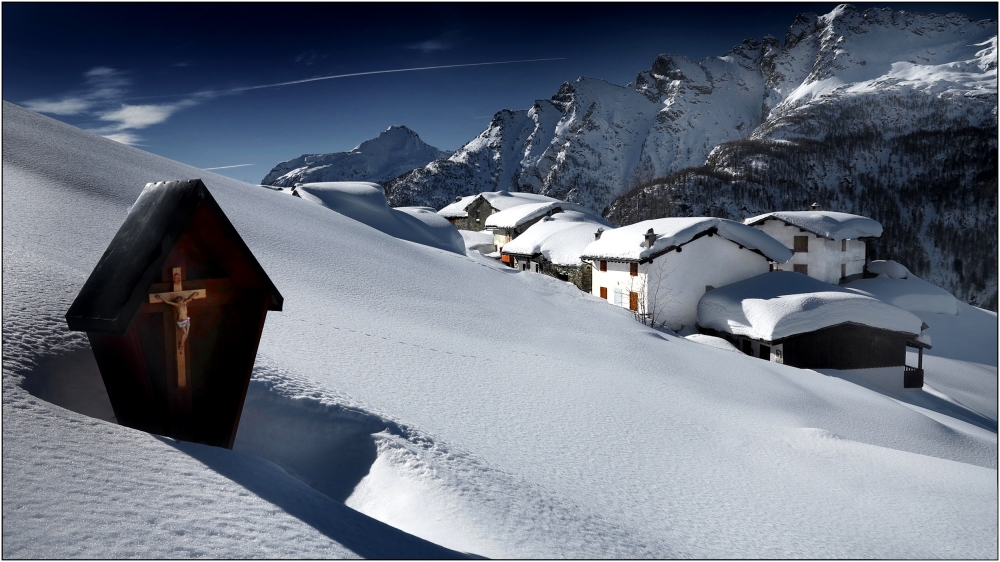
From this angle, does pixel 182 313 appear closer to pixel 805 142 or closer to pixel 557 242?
pixel 557 242

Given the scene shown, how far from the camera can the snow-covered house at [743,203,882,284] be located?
34688 millimetres

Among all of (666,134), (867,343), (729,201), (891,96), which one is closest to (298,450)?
(867,343)

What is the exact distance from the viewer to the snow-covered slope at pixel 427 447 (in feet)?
7.00

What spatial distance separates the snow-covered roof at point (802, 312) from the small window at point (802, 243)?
48.9ft

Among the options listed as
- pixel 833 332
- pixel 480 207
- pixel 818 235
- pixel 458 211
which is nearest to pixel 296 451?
pixel 833 332

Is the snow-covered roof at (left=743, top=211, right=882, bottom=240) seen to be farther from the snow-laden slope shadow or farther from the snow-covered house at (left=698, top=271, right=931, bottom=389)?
the snow-laden slope shadow

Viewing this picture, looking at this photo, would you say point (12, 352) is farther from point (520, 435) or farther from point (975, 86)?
point (975, 86)

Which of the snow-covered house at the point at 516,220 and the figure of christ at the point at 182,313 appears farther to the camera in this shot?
the snow-covered house at the point at 516,220

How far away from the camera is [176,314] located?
8.64ft

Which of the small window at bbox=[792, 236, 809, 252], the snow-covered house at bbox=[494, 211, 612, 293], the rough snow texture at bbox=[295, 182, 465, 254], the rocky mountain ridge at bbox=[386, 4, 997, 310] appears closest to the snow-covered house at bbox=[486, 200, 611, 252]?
the snow-covered house at bbox=[494, 211, 612, 293]

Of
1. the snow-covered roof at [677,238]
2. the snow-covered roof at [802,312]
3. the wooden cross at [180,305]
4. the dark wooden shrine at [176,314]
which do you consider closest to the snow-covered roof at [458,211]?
the snow-covered roof at [677,238]

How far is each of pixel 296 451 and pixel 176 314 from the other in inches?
55.3

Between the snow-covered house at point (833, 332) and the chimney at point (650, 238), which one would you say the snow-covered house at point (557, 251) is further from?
the snow-covered house at point (833, 332)

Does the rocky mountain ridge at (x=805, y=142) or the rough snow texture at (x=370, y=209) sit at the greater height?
the rocky mountain ridge at (x=805, y=142)
